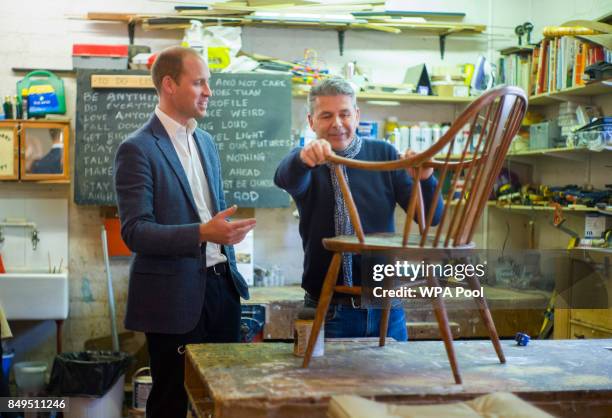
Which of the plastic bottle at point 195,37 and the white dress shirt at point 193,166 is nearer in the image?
the white dress shirt at point 193,166

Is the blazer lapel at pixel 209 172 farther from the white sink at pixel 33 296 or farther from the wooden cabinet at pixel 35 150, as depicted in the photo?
the wooden cabinet at pixel 35 150

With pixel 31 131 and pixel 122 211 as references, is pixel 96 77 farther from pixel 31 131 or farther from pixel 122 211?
pixel 122 211

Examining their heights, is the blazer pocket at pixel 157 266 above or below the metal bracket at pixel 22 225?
above

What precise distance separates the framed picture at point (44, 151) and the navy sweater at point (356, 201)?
2.59m

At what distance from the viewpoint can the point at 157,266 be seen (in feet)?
8.31

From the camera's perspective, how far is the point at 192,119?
2750 mm

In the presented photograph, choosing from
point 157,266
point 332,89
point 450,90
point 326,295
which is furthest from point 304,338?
point 450,90

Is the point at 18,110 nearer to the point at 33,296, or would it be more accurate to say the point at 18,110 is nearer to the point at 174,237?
the point at 33,296

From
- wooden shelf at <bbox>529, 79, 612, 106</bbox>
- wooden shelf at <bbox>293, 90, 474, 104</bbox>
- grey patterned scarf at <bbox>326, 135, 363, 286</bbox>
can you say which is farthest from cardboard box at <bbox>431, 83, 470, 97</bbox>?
grey patterned scarf at <bbox>326, 135, 363, 286</bbox>

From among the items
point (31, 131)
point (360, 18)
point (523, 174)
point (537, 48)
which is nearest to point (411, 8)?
point (360, 18)

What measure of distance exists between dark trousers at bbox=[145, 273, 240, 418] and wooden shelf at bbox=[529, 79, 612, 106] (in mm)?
2380

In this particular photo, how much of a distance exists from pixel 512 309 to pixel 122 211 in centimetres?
275

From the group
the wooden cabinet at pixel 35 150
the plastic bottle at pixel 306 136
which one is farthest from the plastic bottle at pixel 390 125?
the wooden cabinet at pixel 35 150

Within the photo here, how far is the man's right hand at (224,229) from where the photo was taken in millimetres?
2326
